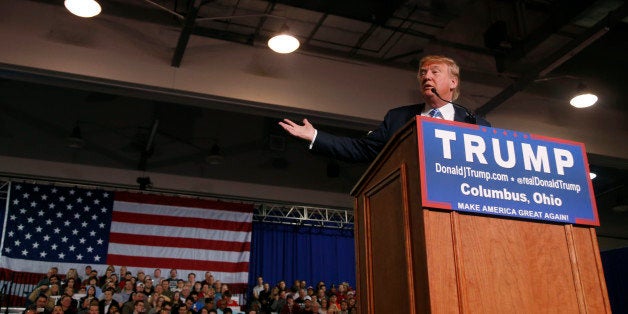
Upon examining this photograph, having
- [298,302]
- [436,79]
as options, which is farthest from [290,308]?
[436,79]

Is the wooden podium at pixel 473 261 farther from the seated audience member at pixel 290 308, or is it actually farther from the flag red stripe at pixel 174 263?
the flag red stripe at pixel 174 263

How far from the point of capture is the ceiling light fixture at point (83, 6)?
466cm

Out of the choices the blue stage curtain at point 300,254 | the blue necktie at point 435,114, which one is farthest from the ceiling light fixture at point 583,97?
the blue stage curtain at point 300,254

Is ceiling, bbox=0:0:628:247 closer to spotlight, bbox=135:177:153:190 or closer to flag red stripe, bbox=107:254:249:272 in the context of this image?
spotlight, bbox=135:177:153:190

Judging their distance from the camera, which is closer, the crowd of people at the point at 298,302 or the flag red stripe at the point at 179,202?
the crowd of people at the point at 298,302

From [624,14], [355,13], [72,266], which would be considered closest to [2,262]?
[72,266]

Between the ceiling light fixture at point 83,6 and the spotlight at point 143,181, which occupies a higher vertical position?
the spotlight at point 143,181

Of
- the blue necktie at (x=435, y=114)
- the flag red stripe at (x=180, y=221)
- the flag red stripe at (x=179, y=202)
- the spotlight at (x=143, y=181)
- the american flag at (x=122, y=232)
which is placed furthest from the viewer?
the spotlight at (x=143, y=181)

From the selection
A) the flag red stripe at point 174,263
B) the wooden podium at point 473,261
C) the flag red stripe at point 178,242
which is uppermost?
the flag red stripe at point 178,242

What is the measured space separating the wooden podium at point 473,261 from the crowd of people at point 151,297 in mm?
8014

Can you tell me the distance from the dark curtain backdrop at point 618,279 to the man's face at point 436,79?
6954 mm

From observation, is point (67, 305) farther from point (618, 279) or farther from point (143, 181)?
point (618, 279)

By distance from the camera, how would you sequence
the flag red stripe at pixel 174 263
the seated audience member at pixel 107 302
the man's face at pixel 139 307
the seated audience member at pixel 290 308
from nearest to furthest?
the man's face at pixel 139 307
the seated audience member at pixel 107 302
the flag red stripe at pixel 174 263
the seated audience member at pixel 290 308

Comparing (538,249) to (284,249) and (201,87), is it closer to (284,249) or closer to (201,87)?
(201,87)
